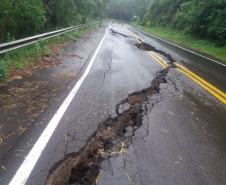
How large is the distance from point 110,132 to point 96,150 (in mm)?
536

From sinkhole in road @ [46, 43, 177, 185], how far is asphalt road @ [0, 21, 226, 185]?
0.01 meters

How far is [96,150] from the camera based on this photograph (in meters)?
2.72

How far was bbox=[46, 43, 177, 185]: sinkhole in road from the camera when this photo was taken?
221 centimetres

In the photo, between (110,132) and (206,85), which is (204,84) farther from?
(110,132)

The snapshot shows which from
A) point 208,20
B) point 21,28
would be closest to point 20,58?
point 21,28

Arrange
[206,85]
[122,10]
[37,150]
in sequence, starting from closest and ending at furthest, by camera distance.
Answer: [37,150], [206,85], [122,10]

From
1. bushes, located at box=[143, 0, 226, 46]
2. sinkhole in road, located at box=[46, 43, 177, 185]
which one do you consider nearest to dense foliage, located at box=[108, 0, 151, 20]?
bushes, located at box=[143, 0, 226, 46]

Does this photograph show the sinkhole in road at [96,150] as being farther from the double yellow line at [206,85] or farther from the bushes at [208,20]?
the bushes at [208,20]

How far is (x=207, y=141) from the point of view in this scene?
10.1 feet

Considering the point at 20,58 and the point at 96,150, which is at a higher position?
the point at 96,150

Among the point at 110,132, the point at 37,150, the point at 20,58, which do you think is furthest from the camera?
the point at 20,58

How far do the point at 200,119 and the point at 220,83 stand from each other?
3162 mm

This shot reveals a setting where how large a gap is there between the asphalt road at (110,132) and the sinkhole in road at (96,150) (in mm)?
12

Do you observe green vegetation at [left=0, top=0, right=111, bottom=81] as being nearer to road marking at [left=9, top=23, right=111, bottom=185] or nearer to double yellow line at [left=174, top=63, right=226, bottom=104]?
road marking at [left=9, top=23, right=111, bottom=185]
